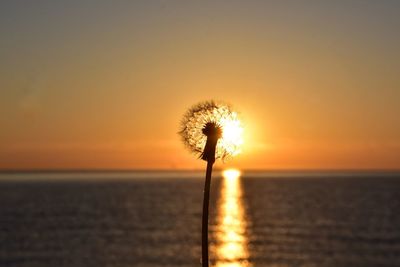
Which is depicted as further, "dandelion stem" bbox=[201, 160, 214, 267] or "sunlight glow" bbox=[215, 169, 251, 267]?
"sunlight glow" bbox=[215, 169, 251, 267]

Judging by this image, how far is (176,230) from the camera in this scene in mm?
168250

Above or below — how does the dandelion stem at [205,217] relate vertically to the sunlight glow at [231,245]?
above

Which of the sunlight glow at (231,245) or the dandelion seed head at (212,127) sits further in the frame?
the sunlight glow at (231,245)

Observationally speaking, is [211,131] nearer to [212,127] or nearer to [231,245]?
[212,127]

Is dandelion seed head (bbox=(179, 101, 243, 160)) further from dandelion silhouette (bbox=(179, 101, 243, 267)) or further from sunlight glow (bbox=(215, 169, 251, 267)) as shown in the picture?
sunlight glow (bbox=(215, 169, 251, 267))

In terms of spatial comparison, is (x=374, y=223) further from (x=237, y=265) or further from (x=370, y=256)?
(x=237, y=265)

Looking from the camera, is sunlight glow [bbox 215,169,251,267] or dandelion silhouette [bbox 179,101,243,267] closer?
dandelion silhouette [bbox 179,101,243,267]

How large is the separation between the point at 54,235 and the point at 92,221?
42.7m

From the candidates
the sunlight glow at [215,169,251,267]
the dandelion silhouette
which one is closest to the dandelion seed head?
the dandelion silhouette

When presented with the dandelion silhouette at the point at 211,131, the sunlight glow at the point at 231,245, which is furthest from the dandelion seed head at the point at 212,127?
the sunlight glow at the point at 231,245

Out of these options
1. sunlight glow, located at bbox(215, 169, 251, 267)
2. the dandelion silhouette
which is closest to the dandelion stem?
the dandelion silhouette

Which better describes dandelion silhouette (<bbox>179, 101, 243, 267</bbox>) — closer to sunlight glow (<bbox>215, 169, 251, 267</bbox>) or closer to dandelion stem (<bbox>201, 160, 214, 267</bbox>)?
dandelion stem (<bbox>201, 160, 214, 267</bbox>)

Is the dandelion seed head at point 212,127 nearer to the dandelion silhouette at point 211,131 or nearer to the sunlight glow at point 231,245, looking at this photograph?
the dandelion silhouette at point 211,131

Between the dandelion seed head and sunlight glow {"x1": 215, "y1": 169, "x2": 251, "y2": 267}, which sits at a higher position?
the dandelion seed head
